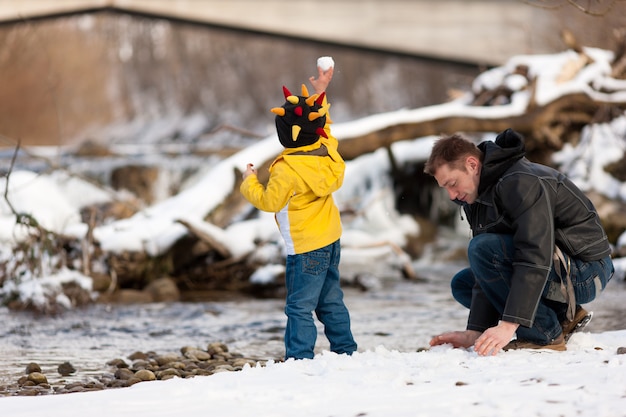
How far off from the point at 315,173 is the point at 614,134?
726cm

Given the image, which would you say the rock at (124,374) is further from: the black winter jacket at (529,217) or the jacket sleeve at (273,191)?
the black winter jacket at (529,217)

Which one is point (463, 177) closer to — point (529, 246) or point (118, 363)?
point (529, 246)

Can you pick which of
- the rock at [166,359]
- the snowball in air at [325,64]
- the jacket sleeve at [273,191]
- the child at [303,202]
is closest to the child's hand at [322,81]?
the snowball in air at [325,64]

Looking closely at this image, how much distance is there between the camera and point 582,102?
966 centimetres

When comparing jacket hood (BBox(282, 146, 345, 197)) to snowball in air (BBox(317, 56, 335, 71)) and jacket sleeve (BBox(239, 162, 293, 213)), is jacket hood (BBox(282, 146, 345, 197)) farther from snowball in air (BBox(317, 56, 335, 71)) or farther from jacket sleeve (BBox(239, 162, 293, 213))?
snowball in air (BBox(317, 56, 335, 71))

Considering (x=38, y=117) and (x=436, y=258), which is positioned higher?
(x=38, y=117)

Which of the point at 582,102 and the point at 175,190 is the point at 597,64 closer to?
the point at 582,102

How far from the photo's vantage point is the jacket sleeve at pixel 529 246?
10.3ft

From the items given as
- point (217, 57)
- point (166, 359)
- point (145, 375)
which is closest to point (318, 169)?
point (145, 375)

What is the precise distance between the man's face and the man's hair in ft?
0.05

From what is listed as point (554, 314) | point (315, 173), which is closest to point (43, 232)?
point (315, 173)

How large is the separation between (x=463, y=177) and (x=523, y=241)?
36 cm

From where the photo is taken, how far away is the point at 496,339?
3193 millimetres

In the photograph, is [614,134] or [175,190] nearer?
[614,134]
